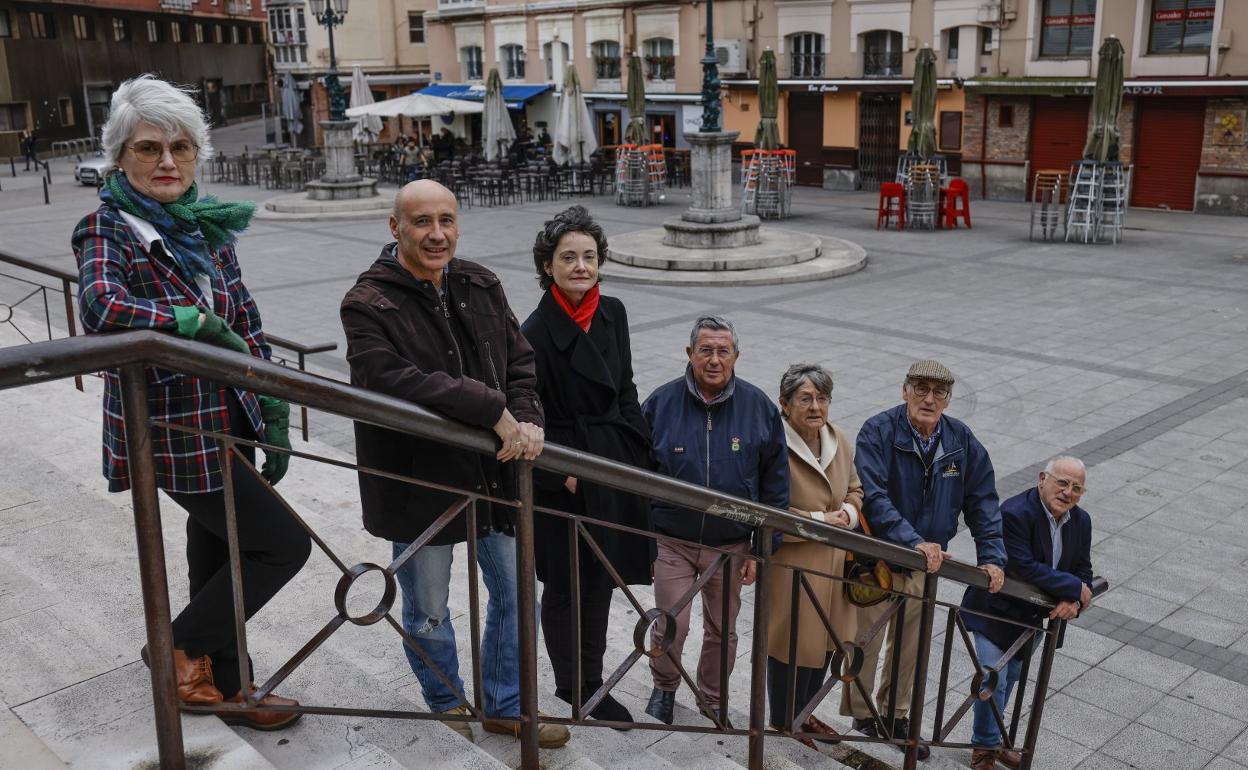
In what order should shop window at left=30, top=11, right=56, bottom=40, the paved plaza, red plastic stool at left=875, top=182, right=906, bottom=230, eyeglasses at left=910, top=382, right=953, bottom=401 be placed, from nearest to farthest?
eyeglasses at left=910, top=382, right=953, bottom=401 < the paved plaza < red plastic stool at left=875, top=182, right=906, bottom=230 < shop window at left=30, top=11, right=56, bottom=40

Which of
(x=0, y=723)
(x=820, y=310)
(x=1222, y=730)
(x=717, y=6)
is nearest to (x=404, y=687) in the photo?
(x=0, y=723)

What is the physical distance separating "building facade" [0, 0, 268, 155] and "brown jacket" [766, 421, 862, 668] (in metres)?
39.0

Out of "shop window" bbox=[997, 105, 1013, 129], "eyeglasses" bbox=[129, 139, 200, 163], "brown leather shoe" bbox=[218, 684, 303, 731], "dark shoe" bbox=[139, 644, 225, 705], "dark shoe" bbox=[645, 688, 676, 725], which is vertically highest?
"eyeglasses" bbox=[129, 139, 200, 163]

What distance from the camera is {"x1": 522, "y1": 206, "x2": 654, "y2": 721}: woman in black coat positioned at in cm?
398

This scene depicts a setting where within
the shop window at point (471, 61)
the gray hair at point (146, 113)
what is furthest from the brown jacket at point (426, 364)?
the shop window at point (471, 61)

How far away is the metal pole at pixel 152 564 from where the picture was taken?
90.1 inches

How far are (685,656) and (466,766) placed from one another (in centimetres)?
229

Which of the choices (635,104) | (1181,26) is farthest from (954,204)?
(635,104)

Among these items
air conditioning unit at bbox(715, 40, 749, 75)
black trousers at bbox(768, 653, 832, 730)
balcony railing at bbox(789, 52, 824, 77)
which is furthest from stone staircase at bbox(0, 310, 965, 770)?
air conditioning unit at bbox(715, 40, 749, 75)

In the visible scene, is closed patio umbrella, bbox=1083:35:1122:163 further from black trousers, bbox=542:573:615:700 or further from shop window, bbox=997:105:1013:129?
black trousers, bbox=542:573:615:700

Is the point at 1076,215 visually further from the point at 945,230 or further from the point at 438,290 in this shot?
the point at 438,290

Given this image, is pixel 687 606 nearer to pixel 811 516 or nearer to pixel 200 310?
pixel 811 516

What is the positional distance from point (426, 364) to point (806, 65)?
89.6 feet

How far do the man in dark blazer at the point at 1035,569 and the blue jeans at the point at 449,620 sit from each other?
199 cm
